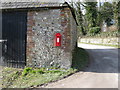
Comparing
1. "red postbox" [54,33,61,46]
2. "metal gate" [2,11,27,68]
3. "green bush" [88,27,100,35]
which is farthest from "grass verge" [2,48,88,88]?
"green bush" [88,27,100,35]

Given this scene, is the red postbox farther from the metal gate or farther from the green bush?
the green bush

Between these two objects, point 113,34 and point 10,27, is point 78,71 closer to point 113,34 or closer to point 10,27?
point 10,27

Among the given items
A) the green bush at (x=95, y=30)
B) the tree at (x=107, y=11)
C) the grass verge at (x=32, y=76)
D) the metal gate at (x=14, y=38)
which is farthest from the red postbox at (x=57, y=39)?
the tree at (x=107, y=11)

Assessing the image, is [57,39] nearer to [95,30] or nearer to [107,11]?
[95,30]

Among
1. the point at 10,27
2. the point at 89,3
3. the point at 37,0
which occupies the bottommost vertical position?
the point at 10,27

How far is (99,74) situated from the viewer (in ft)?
14.5

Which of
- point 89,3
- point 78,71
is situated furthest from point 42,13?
point 89,3

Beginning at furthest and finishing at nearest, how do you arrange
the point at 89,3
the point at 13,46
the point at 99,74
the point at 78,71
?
the point at 89,3 → the point at 13,46 → the point at 78,71 → the point at 99,74

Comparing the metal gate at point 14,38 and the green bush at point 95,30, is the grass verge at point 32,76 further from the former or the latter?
the green bush at point 95,30

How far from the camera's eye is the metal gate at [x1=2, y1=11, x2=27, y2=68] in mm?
5310

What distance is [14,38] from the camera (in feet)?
17.8

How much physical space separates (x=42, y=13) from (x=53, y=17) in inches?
24.4

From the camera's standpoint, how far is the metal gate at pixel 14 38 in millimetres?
5310

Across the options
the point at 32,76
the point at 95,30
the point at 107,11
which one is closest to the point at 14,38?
the point at 32,76
